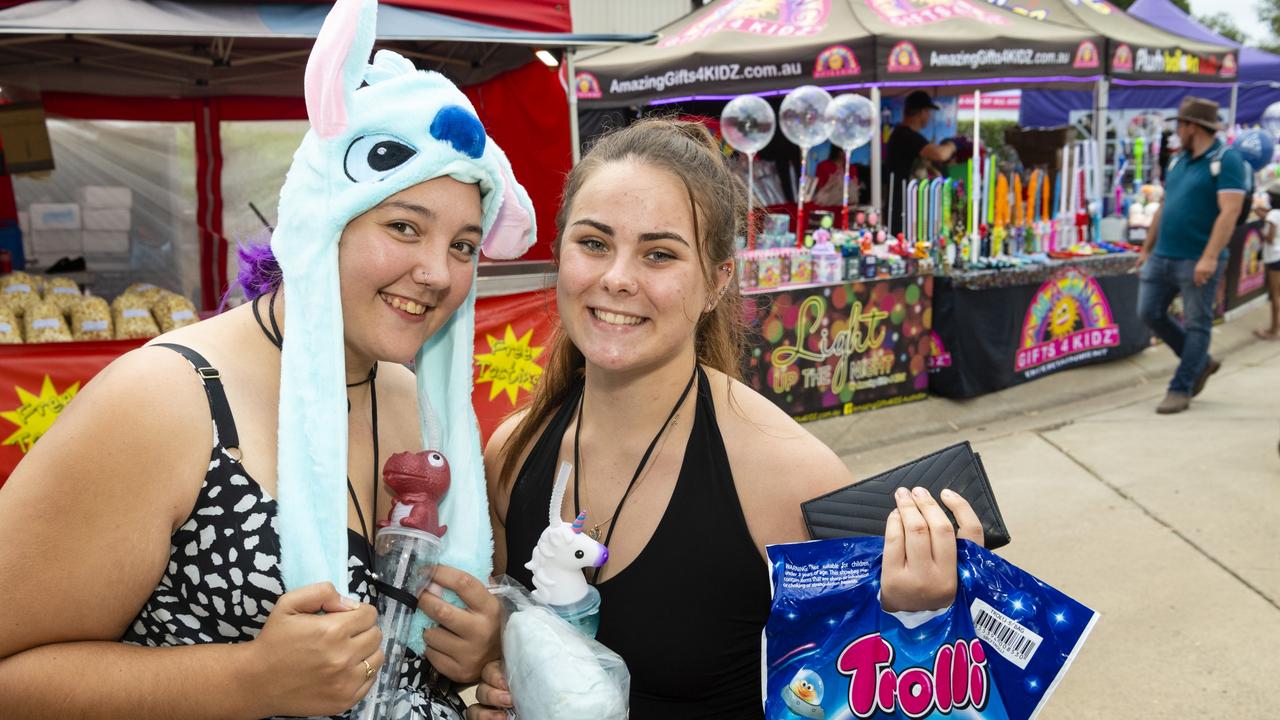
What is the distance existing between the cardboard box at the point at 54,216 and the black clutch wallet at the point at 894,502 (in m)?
6.71

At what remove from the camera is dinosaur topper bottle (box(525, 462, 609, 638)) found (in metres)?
1.60

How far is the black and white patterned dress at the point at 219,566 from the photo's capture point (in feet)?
4.54

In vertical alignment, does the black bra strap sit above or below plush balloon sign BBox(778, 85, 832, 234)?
below

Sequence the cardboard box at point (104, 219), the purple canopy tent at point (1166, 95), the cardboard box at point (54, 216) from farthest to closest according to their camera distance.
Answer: the purple canopy tent at point (1166, 95) < the cardboard box at point (104, 219) < the cardboard box at point (54, 216)

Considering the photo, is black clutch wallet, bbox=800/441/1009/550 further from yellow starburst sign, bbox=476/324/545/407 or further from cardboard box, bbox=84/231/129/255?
cardboard box, bbox=84/231/129/255

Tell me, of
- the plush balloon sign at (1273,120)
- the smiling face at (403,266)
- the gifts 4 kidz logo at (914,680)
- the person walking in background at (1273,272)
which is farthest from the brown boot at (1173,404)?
the plush balloon sign at (1273,120)

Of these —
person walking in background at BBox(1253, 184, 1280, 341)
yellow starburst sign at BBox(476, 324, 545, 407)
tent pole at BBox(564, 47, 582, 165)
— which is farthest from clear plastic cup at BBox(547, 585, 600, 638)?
person walking in background at BBox(1253, 184, 1280, 341)

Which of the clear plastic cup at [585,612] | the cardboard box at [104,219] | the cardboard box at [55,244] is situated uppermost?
the cardboard box at [104,219]

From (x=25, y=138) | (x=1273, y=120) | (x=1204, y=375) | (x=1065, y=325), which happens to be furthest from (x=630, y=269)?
(x=1273, y=120)

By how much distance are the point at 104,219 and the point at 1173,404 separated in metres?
7.68

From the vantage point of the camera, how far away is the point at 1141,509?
5.17m

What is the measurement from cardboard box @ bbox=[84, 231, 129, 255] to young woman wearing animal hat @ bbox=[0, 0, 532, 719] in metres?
6.05

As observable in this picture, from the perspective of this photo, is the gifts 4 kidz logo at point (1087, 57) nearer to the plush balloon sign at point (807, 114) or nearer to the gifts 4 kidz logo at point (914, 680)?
the plush balloon sign at point (807, 114)

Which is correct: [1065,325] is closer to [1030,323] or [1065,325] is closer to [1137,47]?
[1030,323]
